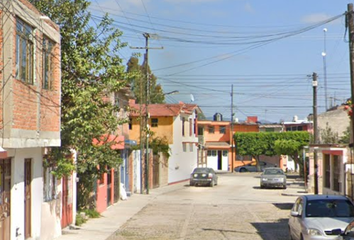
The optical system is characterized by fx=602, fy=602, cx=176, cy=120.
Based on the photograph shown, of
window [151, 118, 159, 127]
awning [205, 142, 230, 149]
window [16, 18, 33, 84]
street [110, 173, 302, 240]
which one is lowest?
street [110, 173, 302, 240]

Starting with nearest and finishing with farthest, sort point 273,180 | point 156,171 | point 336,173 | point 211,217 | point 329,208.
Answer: point 329,208
point 211,217
point 336,173
point 273,180
point 156,171

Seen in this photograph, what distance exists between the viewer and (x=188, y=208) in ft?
98.6

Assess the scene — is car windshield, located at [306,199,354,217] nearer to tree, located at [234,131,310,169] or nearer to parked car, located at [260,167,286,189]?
parked car, located at [260,167,286,189]

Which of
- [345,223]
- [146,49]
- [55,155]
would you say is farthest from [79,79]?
[146,49]

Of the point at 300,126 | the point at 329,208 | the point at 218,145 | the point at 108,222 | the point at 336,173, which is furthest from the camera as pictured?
the point at 300,126

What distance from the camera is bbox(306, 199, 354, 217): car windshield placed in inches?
634

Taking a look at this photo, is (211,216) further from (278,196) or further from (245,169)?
(245,169)

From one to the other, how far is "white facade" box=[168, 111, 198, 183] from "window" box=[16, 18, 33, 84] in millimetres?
36512

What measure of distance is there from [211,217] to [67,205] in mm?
7503

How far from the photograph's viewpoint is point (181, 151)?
5528cm

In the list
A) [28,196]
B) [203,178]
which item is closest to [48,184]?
[28,196]

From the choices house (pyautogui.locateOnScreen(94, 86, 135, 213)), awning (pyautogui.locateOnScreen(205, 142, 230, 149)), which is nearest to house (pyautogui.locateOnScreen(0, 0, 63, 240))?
house (pyautogui.locateOnScreen(94, 86, 135, 213))

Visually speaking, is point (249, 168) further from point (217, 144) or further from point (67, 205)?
point (67, 205)

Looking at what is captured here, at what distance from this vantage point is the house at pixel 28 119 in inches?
491
